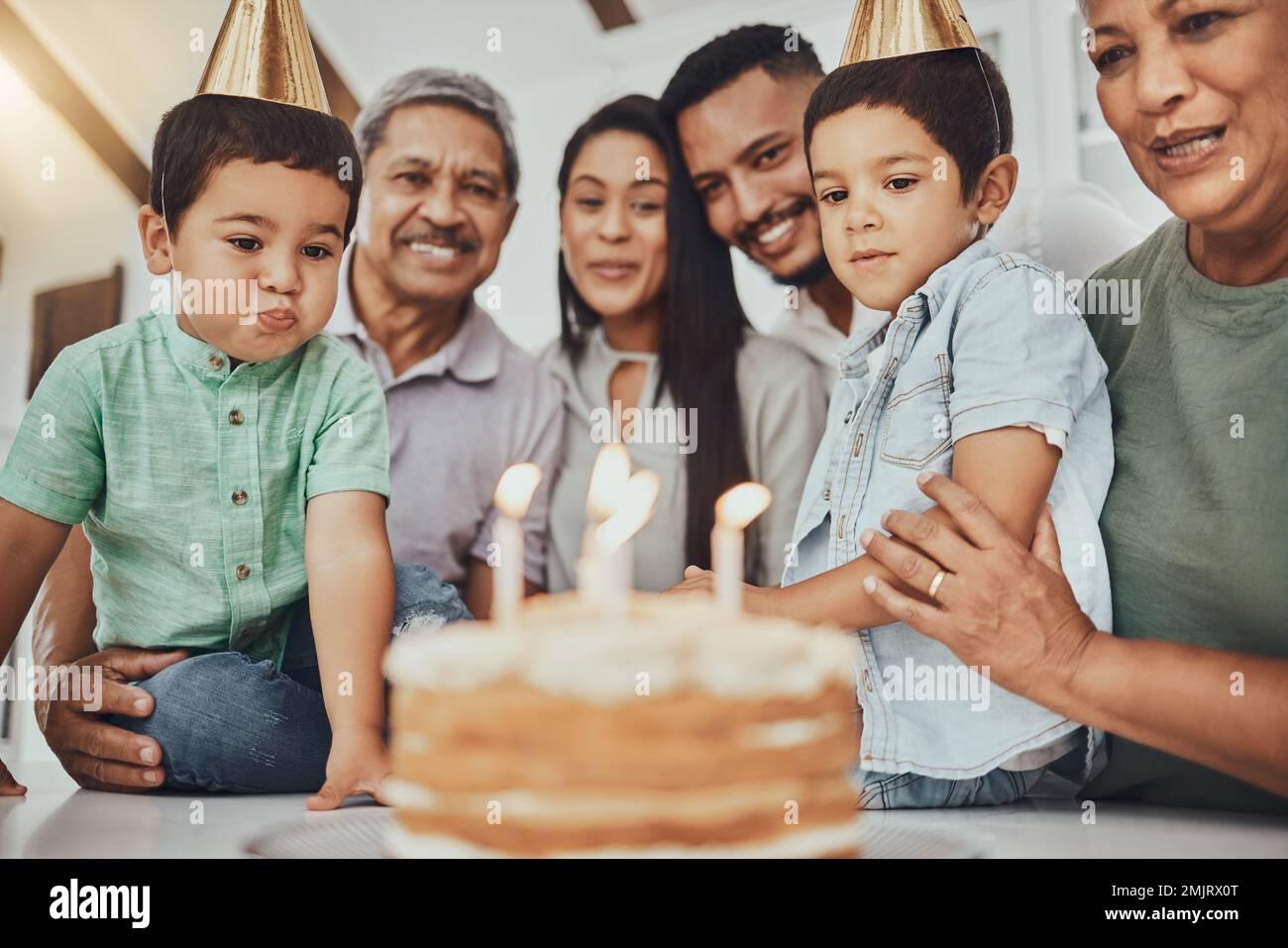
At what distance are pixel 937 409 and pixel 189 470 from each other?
92cm

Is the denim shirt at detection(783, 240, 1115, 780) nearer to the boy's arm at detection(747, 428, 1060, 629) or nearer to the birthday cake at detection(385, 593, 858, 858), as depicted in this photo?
the boy's arm at detection(747, 428, 1060, 629)

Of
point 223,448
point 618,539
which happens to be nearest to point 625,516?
point 618,539

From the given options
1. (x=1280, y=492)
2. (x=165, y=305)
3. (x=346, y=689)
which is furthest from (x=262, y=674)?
(x=1280, y=492)

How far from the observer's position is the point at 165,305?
5.50 feet

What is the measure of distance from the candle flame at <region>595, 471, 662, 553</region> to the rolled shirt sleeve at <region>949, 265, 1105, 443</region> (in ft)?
1.74

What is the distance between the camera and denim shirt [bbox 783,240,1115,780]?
127 centimetres

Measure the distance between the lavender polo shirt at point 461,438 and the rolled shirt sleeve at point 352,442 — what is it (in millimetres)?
358

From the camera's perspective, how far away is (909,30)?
149cm

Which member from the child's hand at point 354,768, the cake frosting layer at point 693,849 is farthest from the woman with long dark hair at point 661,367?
the cake frosting layer at point 693,849

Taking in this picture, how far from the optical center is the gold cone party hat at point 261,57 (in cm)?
149

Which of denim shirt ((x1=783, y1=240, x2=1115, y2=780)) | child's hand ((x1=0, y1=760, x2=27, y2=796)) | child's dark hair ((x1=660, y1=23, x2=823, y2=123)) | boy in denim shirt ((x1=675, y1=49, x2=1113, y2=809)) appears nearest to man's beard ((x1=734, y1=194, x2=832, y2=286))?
child's dark hair ((x1=660, y1=23, x2=823, y2=123))

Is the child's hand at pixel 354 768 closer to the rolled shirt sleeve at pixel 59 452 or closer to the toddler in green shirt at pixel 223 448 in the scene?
the toddler in green shirt at pixel 223 448

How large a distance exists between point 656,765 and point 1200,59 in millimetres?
1053

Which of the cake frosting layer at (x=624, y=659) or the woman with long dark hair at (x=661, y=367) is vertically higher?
the woman with long dark hair at (x=661, y=367)
